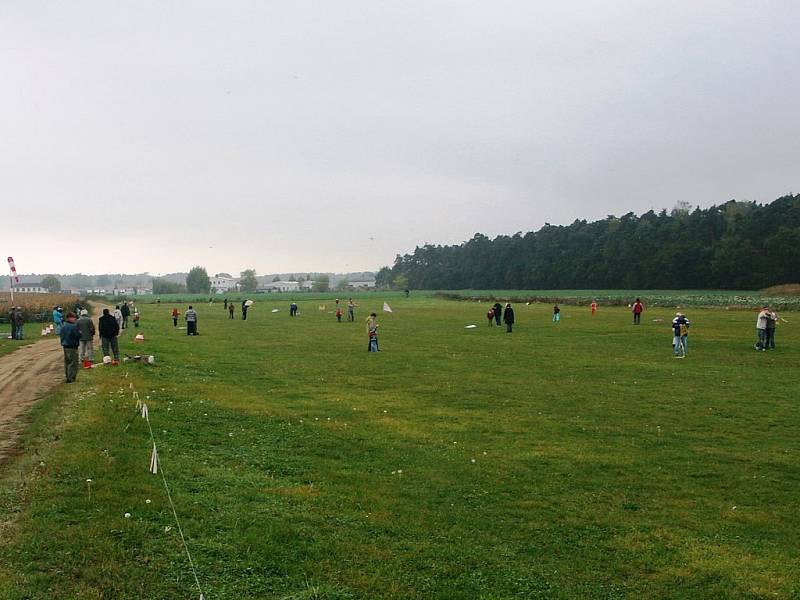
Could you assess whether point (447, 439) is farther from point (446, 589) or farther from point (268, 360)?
point (268, 360)

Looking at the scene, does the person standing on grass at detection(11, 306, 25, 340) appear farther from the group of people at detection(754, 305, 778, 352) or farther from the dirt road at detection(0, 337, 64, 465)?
the group of people at detection(754, 305, 778, 352)

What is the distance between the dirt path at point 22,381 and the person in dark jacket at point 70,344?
376mm

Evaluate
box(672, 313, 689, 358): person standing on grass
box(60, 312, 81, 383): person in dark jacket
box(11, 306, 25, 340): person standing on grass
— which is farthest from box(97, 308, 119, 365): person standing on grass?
box(672, 313, 689, 358): person standing on grass

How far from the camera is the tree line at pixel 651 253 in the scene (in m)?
105

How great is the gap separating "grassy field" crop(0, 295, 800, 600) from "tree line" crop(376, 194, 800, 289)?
321ft

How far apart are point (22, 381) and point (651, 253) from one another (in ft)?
397

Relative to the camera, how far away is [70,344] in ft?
58.1

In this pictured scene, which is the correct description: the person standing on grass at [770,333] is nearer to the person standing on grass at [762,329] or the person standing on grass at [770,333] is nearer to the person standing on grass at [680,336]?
the person standing on grass at [762,329]

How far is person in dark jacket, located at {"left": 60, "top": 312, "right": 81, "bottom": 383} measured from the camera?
17.5 metres

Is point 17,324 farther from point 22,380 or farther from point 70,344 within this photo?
point 70,344

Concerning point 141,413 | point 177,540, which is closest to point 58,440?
point 141,413

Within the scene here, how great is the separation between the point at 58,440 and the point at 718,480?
10844mm

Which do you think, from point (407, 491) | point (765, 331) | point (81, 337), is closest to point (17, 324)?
point (81, 337)

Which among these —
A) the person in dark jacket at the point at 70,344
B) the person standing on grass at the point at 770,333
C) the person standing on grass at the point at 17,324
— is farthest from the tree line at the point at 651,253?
the person in dark jacket at the point at 70,344
